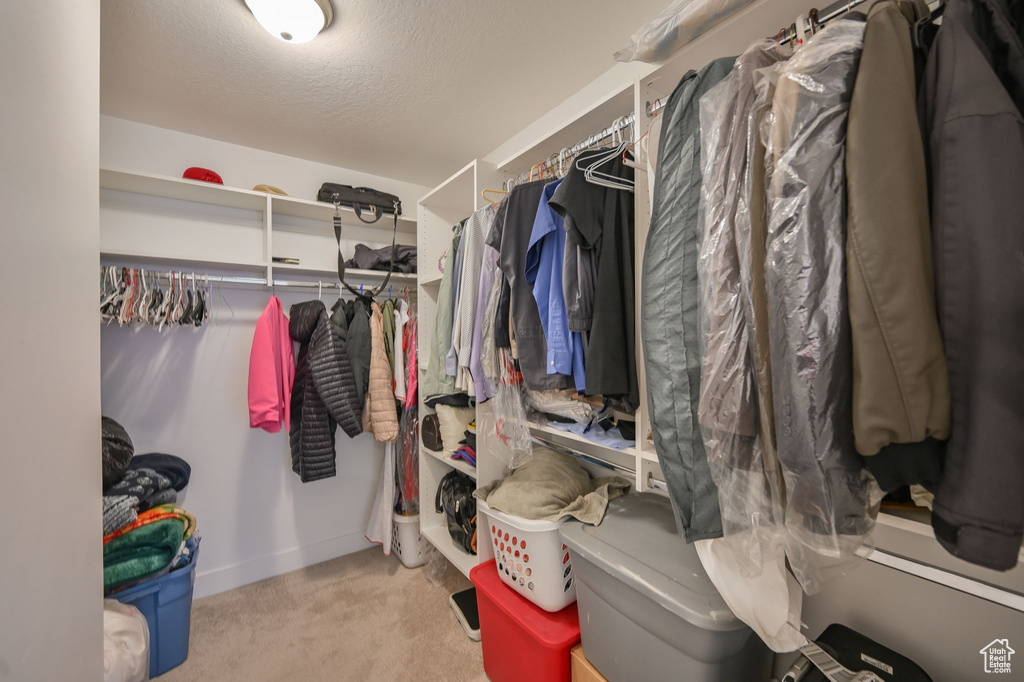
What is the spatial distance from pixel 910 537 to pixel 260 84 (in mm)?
2713

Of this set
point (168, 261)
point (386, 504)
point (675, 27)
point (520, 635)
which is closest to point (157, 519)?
point (386, 504)

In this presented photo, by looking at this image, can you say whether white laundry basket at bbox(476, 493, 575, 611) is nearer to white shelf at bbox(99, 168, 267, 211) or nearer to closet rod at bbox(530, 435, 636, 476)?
closet rod at bbox(530, 435, 636, 476)

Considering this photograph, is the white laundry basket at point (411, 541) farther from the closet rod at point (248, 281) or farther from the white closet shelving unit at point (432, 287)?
the closet rod at point (248, 281)

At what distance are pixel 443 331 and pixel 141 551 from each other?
1487mm

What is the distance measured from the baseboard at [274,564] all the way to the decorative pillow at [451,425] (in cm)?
116

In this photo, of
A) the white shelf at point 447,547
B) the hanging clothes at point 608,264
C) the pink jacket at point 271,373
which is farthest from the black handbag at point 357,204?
the hanging clothes at point 608,264

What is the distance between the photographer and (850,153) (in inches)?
20.4

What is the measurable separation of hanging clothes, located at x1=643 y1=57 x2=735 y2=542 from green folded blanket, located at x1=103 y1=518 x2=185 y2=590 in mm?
1958

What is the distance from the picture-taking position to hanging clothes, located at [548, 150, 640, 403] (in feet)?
3.27

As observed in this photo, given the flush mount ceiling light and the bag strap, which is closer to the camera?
the flush mount ceiling light

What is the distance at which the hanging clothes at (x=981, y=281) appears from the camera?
423 mm

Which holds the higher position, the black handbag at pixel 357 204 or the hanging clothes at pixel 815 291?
the black handbag at pixel 357 204

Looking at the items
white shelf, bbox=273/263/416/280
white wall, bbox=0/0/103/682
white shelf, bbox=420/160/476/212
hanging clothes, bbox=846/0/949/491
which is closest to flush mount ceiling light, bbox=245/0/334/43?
white wall, bbox=0/0/103/682

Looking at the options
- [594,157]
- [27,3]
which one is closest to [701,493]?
[594,157]
